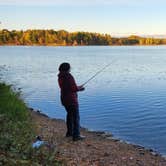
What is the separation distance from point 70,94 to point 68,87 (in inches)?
8.9

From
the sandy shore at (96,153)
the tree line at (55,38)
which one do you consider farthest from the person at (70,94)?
the tree line at (55,38)

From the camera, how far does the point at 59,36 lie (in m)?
179

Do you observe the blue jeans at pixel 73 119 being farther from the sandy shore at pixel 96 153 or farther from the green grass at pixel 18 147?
the green grass at pixel 18 147

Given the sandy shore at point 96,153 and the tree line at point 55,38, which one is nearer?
the sandy shore at point 96,153

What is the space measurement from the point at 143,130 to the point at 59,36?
16389 centimetres

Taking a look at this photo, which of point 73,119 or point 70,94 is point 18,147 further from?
point 73,119

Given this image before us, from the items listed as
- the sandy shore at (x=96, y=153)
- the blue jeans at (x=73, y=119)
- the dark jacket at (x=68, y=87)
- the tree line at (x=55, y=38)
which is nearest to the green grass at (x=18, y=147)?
the sandy shore at (x=96, y=153)

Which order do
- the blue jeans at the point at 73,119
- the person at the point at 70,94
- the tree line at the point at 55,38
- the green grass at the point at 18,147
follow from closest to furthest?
the green grass at the point at 18,147
the person at the point at 70,94
the blue jeans at the point at 73,119
the tree line at the point at 55,38

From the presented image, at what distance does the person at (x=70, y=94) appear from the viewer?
11938 millimetres

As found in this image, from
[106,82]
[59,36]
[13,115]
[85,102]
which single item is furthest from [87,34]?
[13,115]

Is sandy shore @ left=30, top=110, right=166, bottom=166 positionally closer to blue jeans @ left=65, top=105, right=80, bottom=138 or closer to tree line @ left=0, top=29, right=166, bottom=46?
blue jeans @ left=65, top=105, right=80, bottom=138

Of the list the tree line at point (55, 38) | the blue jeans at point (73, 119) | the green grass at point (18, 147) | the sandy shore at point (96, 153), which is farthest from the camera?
the tree line at point (55, 38)

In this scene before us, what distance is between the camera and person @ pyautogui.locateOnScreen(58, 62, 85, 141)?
11.9 meters

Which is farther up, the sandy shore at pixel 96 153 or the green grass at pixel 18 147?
the green grass at pixel 18 147
